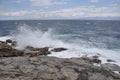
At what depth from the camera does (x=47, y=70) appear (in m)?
8.18

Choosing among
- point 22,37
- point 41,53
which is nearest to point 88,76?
point 41,53

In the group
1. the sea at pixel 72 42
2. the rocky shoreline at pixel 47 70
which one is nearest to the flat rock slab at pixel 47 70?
the rocky shoreline at pixel 47 70

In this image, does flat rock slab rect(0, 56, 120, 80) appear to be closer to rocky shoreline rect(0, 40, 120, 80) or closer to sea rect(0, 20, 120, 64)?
rocky shoreline rect(0, 40, 120, 80)

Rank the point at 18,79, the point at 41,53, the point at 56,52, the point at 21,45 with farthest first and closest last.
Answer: the point at 21,45 < the point at 56,52 < the point at 41,53 < the point at 18,79

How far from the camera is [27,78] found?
7.44 meters

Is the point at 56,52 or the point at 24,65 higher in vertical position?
the point at 24,65

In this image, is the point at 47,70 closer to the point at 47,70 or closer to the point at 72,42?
→ the point at 47,70

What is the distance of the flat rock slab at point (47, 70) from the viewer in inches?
302

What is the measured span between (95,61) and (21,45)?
10003mm

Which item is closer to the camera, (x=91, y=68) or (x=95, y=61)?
(x=91, y=68)

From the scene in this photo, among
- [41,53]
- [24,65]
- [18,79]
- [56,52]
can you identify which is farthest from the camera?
[56,52]

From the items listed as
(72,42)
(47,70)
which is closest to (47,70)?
(47,70)

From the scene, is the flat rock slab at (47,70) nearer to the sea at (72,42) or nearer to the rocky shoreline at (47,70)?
the rocky shoreline at (47,70)

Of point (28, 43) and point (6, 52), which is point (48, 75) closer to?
point (6, 52)
